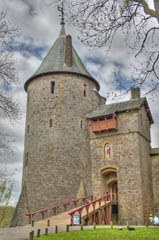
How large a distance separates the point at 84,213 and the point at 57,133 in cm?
810

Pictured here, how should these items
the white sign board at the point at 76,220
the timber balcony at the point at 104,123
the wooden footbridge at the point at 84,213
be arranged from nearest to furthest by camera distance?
the white sign board at the point at 76,220 → the wooden footbridge at the point at 84,213 → the timber balcony at the point at 104,123

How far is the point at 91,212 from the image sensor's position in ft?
71.5

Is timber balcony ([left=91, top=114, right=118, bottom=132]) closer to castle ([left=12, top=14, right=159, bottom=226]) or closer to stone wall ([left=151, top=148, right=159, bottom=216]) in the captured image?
castle ([left=12, top=14, right=159, bottom=226])

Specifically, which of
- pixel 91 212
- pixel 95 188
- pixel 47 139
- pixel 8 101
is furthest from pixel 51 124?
pixel 8 101

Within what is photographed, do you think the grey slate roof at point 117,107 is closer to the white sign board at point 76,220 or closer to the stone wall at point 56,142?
the stone wall at point 56,142

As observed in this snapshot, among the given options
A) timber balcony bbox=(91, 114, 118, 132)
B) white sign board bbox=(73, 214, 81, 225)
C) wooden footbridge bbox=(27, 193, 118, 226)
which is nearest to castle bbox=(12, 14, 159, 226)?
timber balcony bbox=(91, 114, 118, 132)

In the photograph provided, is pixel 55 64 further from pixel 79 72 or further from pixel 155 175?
pixel 155 175

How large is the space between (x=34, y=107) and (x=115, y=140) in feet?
27.3

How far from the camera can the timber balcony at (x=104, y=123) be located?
27.0 m

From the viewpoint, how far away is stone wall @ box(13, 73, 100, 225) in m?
25.6

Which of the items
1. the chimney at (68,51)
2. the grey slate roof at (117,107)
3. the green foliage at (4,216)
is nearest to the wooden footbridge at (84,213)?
the grey slate roof at (117,107)

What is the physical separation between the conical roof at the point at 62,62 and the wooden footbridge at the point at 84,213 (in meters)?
12.1

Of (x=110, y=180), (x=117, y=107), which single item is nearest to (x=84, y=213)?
(x=110, y=180)

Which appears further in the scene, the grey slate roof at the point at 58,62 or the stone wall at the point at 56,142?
the grey slate roof at the point at 58,62
